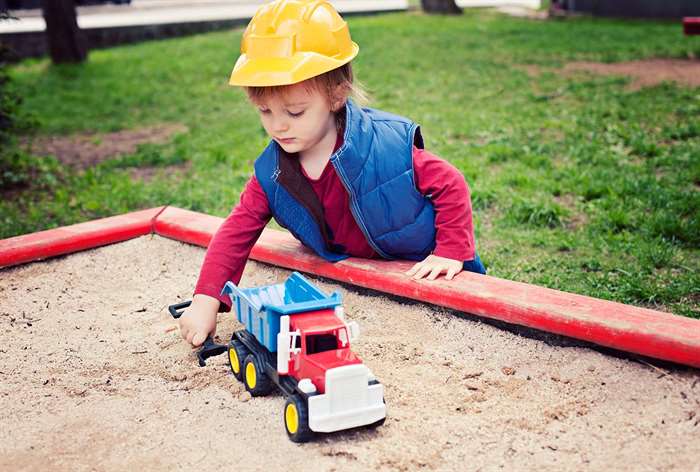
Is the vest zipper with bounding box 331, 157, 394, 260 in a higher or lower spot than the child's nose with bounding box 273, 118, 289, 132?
lower

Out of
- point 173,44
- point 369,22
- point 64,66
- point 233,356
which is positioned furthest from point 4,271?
point 369,22

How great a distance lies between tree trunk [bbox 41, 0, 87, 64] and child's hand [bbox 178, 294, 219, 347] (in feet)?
32.5

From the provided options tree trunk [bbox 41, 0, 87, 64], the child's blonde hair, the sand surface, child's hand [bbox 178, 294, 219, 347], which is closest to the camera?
the sand surface

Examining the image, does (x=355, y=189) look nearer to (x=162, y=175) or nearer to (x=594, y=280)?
(x=594, y=280)

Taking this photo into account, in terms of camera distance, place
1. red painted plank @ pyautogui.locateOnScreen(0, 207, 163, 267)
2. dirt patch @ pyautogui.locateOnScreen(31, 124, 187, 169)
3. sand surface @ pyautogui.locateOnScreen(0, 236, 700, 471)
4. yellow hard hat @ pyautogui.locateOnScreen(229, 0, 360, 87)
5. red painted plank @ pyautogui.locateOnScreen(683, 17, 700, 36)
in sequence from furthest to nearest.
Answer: red painted plank @ pyautogui.locateOnScreen(683, 17, 700, 36)
dirt patch @ pyautogui.locateOnScreen(31, 124, 187, 169)
red painted plank @ pyautogui.locateOnScreen(0, 207, 163, 267)
yellow hard hat @ pyautogui.locateOnScreen(229, 0, 360, 87)
sand surface @ pyautogui.locateOnScreen(0, 236, 700, 471)

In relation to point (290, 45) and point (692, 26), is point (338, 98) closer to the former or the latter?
point (290, 45)

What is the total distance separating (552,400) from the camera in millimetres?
2469

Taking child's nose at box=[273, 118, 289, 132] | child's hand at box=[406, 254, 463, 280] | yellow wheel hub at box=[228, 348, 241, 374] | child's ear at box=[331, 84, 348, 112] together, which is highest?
child's ear at box=[331, 84, 348, 112]

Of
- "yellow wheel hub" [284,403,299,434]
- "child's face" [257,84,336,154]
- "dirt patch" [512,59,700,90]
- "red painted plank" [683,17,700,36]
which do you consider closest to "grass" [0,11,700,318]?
"dirt patch" [512,59,700,90]

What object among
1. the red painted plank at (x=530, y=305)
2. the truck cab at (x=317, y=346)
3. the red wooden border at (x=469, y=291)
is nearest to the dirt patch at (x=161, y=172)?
the red wooden border at (x=469, y=291)

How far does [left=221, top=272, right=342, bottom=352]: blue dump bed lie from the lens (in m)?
2.38

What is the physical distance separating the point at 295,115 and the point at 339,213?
0.54 metres

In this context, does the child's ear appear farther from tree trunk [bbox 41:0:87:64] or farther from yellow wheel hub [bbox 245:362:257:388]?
tree trunk [bbox 41:0:87:64]

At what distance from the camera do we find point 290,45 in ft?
8.85
